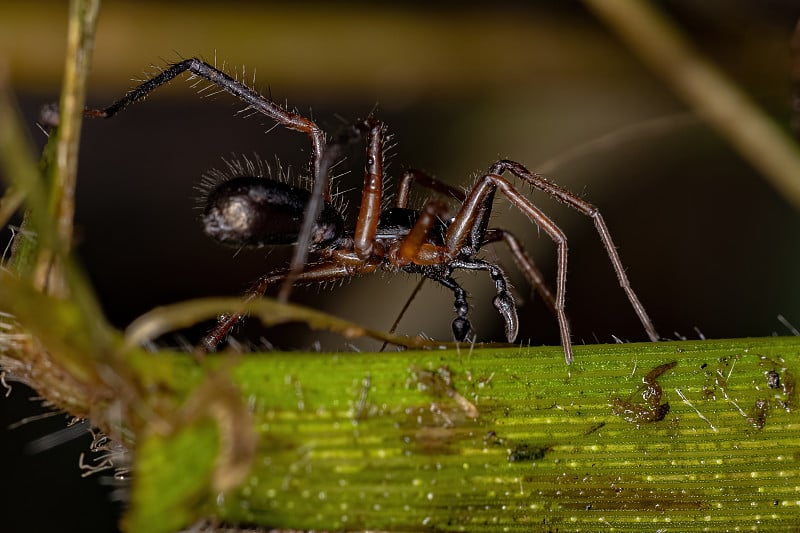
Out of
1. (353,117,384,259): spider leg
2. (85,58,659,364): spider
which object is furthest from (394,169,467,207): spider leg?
(353,117,384,259): spider leg

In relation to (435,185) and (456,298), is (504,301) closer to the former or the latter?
(456,298)

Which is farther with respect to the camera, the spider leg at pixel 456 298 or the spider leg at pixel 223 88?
the spider leg at pixel 223 88

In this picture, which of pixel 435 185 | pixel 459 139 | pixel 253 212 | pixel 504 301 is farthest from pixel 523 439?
pixel 459 139

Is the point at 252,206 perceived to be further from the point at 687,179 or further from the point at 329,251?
the point at 687,179

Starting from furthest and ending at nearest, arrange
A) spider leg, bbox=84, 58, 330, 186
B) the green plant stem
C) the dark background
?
the dark background → spider leg, bbox=84, 58, 330, 186 → the green plant stem

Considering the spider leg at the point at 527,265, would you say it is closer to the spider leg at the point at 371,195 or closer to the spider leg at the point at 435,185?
the spider leg at the point at 435,185

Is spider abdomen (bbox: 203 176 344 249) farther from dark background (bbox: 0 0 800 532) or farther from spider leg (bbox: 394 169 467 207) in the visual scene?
dark background (bbox: 0 0 800 532)

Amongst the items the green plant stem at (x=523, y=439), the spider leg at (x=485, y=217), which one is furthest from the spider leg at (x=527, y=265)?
the green plant stem at (x=523, y=439)

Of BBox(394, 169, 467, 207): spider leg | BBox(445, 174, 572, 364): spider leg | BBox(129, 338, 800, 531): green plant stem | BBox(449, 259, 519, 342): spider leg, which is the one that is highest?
BBox(394, 169, 467, 207): spider leg
